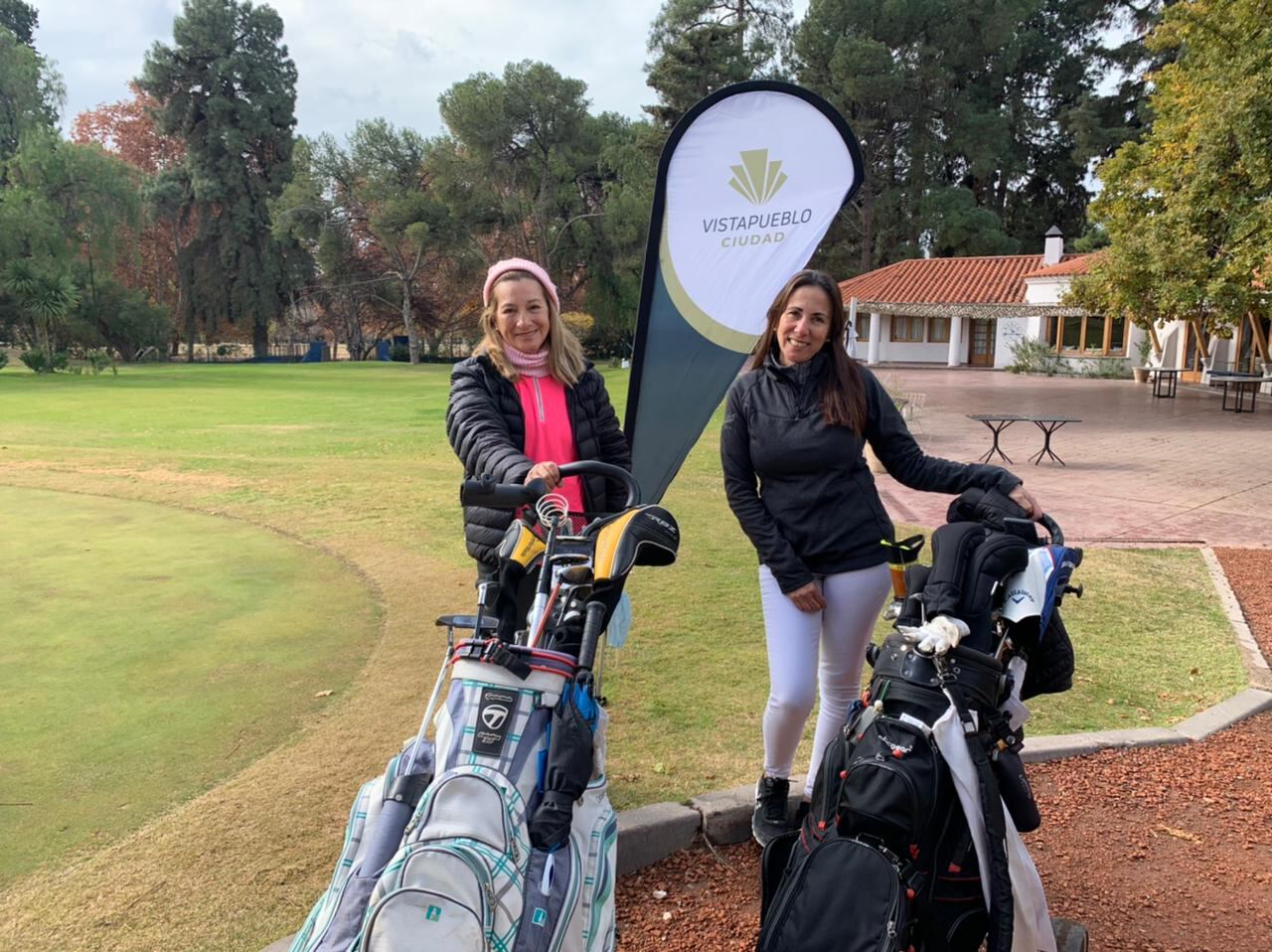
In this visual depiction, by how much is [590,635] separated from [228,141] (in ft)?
176

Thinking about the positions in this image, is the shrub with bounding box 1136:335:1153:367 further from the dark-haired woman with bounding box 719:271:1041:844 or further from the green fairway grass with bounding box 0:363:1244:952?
the dark-haired woman with bounding box 719:271:1041:844

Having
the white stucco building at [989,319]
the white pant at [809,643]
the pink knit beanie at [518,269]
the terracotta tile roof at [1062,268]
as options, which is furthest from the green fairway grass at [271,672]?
the white stucco building at [989,319]

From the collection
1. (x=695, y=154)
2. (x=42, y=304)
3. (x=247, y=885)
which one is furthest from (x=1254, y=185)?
(x=42, y=304)

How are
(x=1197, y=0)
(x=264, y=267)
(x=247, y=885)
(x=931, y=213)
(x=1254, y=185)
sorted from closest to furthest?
(x=247, y=885) → (x=1254, y=185) → (x=1197, y=0) → (x=931, y=213) → (x=264, y=267)

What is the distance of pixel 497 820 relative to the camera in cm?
167

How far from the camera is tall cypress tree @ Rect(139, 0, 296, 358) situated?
47.5 metres

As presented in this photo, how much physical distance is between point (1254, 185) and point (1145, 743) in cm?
1397

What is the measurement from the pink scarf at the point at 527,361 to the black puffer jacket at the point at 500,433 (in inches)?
2.5

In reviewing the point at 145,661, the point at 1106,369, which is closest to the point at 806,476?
the point at 145,661

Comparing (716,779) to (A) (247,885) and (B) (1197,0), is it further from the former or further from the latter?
(B) (1197,0)

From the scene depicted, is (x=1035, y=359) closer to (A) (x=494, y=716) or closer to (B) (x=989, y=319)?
(B) (x=989, y=319)

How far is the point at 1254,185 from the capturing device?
14.1 metres

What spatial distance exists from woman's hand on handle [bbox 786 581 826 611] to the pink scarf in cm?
108

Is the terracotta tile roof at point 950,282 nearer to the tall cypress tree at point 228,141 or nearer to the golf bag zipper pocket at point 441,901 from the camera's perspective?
the tall cypress tree at point 228,141
